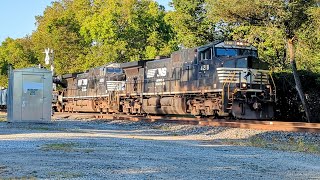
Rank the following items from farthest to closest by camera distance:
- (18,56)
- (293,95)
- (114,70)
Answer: (18,56) → (114,70) → (293,95)

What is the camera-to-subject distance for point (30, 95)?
21.4 m

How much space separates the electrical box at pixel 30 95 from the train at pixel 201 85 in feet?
22.0

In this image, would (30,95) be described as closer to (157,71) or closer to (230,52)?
(157,71)

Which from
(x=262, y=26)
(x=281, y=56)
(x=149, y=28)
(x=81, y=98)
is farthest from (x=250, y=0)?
(x=149, y=28)

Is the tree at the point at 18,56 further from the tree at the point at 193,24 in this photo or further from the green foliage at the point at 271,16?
the green foliage at the point at 271,16

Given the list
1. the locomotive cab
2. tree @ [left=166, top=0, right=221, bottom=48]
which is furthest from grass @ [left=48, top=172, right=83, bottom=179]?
tree @ [left=166, top=0, right=221, bottom=48]

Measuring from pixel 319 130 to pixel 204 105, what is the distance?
23.8ft

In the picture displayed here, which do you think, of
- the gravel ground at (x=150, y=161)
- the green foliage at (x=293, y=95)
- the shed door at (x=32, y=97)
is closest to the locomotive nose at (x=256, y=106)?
the green foliage at (x=293, y=95)

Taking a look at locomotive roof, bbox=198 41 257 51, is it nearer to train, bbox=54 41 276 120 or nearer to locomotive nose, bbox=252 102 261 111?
train, bbox=54 41 276 120

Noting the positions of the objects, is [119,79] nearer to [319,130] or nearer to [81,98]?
[81,98]

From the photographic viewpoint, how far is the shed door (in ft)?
69.7

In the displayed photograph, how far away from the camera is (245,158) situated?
33.0ft

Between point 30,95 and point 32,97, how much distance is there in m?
0.13

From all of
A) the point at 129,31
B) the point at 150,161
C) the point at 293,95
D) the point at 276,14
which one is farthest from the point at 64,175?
the point at 129,31
